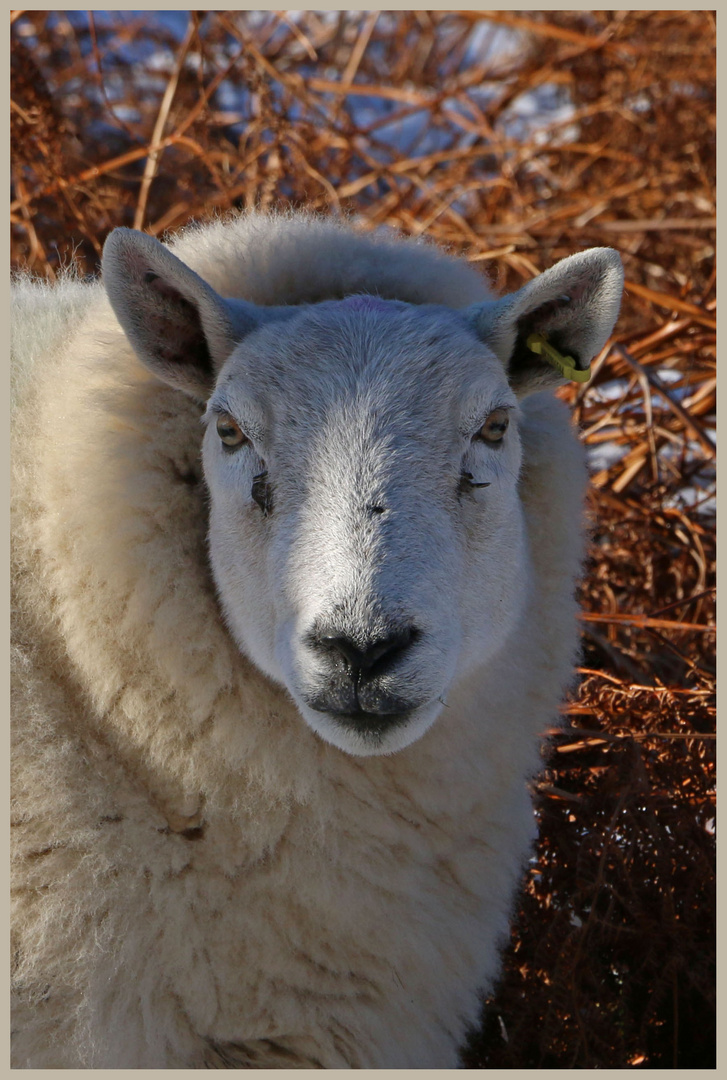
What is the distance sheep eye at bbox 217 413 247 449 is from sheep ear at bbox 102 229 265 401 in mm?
185

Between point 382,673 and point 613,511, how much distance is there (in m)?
2.56

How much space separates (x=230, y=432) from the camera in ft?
6.57

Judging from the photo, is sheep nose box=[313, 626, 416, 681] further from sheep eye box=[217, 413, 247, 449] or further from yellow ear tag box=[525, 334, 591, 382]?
yellow ear tag box=[525, 334, 591, 382]

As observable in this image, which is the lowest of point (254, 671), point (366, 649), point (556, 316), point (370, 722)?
point (254, 671)

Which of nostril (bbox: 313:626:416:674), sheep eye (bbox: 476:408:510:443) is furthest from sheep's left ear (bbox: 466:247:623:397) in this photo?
nostril (bbox: 313:626:416:674)

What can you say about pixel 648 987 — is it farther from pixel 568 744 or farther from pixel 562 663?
pixel 562 663

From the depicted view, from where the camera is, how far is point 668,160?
553 cm

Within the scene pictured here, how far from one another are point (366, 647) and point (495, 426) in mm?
673

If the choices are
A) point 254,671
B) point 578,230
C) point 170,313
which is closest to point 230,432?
point 170,313

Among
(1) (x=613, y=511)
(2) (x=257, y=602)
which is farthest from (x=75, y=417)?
(1) (x=613, y=511)

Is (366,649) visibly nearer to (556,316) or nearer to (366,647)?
(366,647)

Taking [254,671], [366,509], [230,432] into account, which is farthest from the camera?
[254,671]

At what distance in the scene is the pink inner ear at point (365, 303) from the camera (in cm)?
207

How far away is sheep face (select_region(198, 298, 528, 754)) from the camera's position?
1.69 meters
